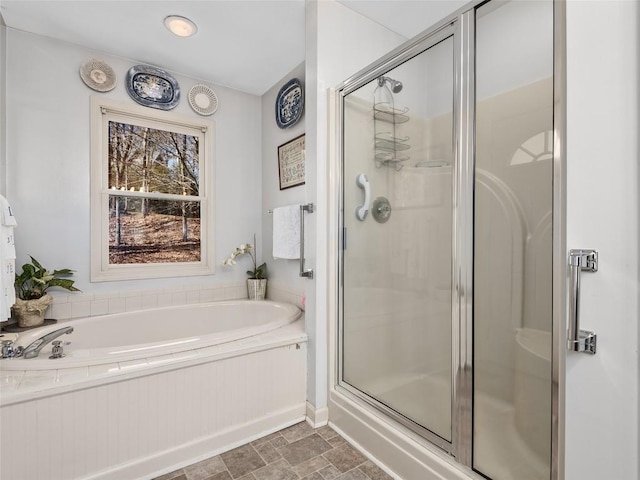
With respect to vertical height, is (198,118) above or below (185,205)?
above

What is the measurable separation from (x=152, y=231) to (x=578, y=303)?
9.12 feet

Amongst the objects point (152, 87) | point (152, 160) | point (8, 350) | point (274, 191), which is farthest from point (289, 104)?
point (8, 350)

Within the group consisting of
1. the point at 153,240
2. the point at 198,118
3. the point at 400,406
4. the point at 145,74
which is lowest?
the point at 400,406

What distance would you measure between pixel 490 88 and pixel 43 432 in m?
2.24

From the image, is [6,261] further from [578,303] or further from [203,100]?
[578,303]

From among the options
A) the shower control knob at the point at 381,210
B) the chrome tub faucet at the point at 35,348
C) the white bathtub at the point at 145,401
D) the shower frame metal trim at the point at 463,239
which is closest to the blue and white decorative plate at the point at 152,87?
the white bathtub at the point at 145,401

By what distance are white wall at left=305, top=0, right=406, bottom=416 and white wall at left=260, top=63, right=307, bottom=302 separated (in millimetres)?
666

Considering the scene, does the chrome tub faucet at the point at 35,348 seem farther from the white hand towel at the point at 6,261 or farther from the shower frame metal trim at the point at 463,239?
the shower frame metal trim at the point at 463,239

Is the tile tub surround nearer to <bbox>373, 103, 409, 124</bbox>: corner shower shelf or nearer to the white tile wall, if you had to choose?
the white tile wall

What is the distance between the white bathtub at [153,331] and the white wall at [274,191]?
0.82 ft

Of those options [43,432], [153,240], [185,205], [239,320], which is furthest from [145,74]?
[43,432]

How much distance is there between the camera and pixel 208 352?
1.71 metres

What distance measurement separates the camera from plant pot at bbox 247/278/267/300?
9.73 ft

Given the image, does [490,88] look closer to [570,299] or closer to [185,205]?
[570,299]
